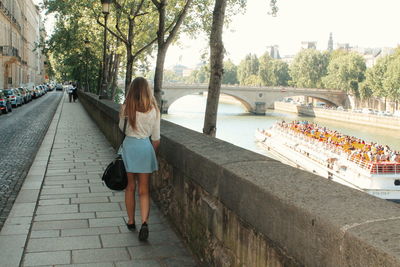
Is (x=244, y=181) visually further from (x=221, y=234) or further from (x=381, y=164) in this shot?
(x=381, y=164)

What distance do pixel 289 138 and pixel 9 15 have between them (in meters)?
28.7

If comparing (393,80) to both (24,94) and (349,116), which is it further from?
(24,94)

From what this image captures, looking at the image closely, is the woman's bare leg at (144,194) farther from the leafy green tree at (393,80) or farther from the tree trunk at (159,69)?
the leafy green tree at (393,80)

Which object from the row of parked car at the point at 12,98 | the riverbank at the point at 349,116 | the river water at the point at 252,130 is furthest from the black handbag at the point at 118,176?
the riverbank at the point at 349,116

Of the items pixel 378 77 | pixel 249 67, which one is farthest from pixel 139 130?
pixel 249 67

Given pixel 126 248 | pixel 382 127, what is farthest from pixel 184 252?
pixel 382 127

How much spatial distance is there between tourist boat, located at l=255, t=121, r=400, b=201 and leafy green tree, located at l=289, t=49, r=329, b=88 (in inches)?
2290

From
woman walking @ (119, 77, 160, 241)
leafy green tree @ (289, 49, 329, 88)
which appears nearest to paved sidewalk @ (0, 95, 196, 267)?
woman walking @ (119, 77, 160, 241)

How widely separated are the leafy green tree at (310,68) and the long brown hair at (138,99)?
4136 inches

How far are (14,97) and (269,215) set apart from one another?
35196mm

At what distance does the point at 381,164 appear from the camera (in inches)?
1182

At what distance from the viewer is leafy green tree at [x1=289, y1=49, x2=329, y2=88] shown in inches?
4232

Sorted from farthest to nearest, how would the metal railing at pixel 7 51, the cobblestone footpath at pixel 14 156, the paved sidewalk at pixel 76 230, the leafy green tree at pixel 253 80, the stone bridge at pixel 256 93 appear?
the leafy green tree at pixel 253 80, the stone bridge at pixel 256 93, the metal railing at pixel 7 51, the cobblestone footpath at pixel 14 156, the paved sidewalk at pixel 76 230

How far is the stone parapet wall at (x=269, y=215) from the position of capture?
6.53 feet
